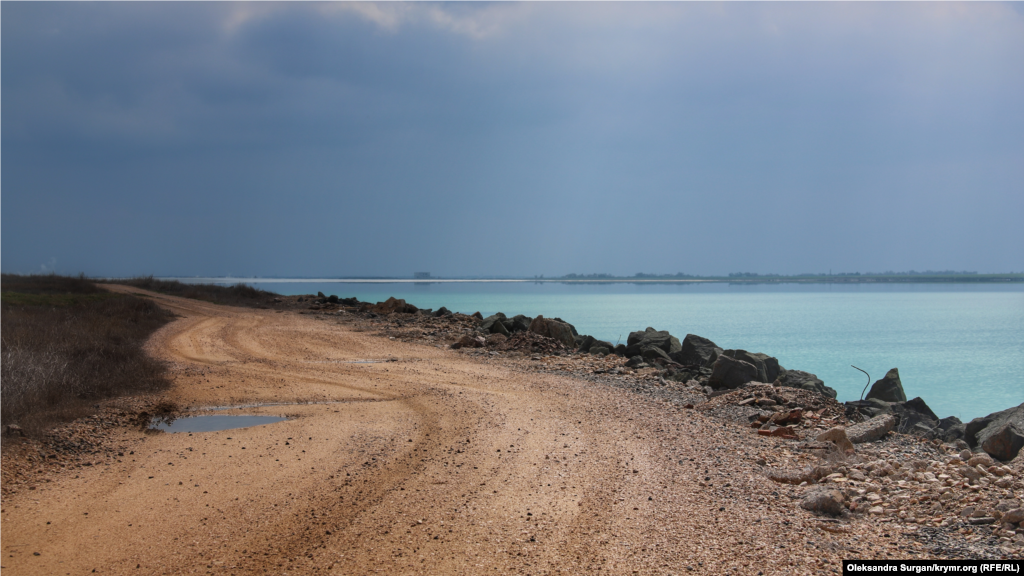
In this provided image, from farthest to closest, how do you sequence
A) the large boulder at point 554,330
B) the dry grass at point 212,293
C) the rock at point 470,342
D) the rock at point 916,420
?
the dry grass at point 212,293 → the large boulder at point 554,330 → the rock at point 470,342 → the rock at point 916,420

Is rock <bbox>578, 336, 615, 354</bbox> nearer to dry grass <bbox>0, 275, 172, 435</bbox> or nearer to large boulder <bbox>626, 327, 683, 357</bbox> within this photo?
large boulder <bbox>626, 327, 683, 357</bbox>

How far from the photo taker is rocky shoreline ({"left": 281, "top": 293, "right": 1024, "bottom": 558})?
212 inches

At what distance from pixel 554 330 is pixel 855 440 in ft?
43.7

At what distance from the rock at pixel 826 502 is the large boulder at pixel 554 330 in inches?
594

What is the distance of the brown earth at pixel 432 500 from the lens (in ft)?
15.9

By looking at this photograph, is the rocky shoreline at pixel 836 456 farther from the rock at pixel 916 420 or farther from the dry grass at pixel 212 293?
the dry grass at pixel 212 293

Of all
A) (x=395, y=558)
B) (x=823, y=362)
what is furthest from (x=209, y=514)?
(x=823, y=362)

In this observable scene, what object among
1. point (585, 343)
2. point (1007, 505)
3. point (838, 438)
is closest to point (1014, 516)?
point (1007, 505)

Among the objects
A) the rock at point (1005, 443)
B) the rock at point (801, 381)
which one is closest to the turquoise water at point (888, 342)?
the rock at point (801, 381)

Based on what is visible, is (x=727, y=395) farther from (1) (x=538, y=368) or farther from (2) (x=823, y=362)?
(2) (x=823, y=362)

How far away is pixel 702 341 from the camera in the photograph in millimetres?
18672

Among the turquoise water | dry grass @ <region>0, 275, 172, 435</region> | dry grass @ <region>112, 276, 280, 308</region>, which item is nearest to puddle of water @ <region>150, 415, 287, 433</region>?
dry grass @ <region>0, 275, 172, 435</region>

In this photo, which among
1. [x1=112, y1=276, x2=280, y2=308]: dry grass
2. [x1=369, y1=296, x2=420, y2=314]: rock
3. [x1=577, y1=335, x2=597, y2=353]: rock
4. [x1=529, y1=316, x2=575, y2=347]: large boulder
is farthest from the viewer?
[x1=112, y1=276, x2=280, y2=308]: dry grass

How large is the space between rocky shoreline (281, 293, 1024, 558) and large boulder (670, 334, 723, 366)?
0.04 meters
